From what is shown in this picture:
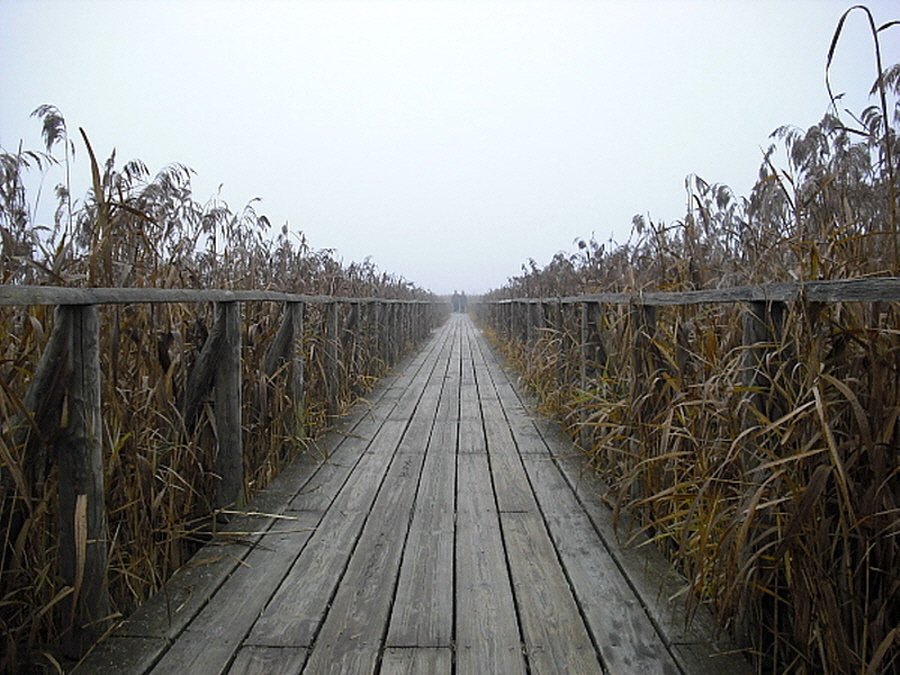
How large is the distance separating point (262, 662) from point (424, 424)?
3.01 metres

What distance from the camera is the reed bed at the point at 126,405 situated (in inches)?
55.5

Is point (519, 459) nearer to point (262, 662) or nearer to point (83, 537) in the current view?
point (262, 662)

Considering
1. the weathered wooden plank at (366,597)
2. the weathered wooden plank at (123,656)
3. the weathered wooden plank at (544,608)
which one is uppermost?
the weathered wooden plank at (123,656)

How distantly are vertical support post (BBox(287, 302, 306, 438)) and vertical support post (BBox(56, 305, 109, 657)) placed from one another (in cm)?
188

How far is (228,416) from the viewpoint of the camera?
239cm

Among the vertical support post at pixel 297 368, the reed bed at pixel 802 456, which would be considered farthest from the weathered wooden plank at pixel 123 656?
the vertical support post at pixel 297 368

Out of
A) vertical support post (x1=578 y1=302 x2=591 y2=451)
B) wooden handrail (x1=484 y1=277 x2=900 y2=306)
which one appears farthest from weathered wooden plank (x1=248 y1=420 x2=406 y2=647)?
wooden handrail (x1=484 y1=277 x2=900 y2=306)

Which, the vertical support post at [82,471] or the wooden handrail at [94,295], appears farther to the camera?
the vertical support post at [82,471]

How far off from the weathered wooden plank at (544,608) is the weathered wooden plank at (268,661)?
0.57 metres

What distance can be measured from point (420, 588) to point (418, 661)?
396mm

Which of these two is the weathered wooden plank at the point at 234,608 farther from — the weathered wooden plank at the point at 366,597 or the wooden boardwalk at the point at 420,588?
the weathered wooden plank at the point at 366,597

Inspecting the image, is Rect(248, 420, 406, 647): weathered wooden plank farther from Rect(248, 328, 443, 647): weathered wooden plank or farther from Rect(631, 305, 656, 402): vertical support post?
Rect(631, 305, 656, 402): vertical support post

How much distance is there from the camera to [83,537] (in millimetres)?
1328

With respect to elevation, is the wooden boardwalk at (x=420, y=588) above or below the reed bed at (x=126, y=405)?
below
